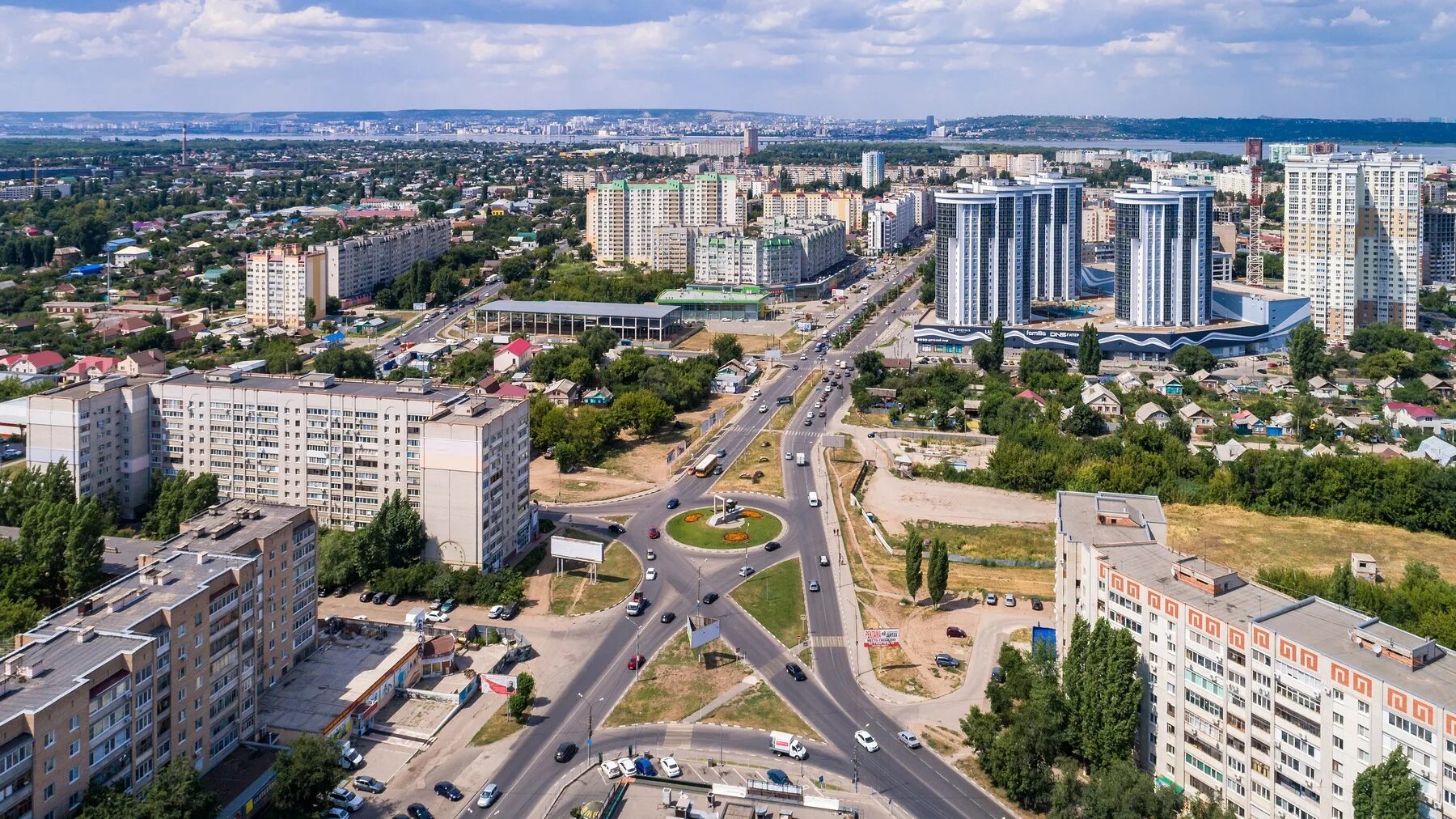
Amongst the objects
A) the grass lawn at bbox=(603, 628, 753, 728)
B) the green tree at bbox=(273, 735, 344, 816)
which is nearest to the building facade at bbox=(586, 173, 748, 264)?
the grass lawn at bbox=(603, 628, 753, 728)

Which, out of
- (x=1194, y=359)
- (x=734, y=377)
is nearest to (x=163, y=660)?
(x=734, y=377)

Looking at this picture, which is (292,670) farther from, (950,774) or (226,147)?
(226,147)

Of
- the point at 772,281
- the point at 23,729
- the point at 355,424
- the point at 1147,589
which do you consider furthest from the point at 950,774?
the point at 772,281

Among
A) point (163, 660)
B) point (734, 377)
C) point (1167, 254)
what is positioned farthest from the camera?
point (1167, 254)

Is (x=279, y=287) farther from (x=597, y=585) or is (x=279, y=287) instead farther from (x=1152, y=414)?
(x=1152, y=414)

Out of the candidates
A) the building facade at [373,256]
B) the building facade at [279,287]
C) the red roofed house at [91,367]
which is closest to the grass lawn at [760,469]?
the red roofed house at [91,367]

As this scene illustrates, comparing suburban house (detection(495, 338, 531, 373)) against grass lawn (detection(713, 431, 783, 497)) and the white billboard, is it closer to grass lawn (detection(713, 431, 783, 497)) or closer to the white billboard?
grass lawn (detection(713, 431, 783, 497))

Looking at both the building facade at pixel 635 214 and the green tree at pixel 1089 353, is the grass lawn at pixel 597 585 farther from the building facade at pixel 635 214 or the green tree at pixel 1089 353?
the building facade at pixel 635 214
